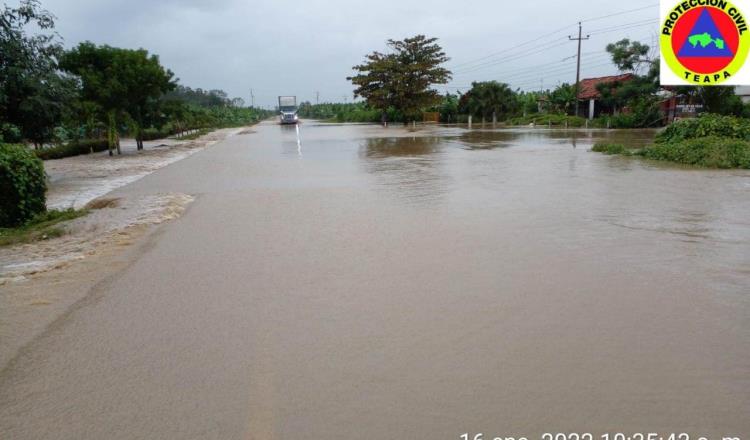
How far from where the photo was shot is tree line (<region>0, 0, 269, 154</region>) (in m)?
14.1

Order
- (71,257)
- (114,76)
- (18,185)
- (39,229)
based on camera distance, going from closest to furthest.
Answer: (71,257)
(39,229)
(18,185)
(114,76)

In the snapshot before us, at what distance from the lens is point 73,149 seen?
85.1 feet

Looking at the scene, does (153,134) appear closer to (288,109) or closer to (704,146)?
(288,109)

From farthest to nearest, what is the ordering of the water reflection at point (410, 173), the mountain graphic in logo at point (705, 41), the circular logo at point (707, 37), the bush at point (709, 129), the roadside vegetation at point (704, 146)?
the bush at point (709, 129) → the mountain graphic in logo at point (705, 41) → the circular logo at point (707, 37) → the roadside vegetation at point (704, 146) → the water reflection at point (410, 173)

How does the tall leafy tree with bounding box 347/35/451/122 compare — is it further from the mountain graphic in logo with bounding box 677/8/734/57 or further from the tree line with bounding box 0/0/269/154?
the mountain graphic in logo with bounding box 677/8/734/57

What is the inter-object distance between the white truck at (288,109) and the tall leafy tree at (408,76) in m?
10.1

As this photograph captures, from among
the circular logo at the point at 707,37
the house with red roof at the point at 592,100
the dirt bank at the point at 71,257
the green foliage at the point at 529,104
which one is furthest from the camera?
the green foliage at the point at 529,104

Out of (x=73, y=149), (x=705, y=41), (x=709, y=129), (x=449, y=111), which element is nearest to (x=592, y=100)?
(x=449, y=111)

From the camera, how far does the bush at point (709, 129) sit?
1848cm

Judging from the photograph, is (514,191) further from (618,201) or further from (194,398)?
(194,398)

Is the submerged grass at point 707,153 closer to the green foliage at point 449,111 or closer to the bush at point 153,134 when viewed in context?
the bush at point 153,134

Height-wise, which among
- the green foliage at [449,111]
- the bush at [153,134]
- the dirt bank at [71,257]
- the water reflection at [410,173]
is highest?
the green foliage at [449,111]

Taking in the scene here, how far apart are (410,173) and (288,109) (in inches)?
2076

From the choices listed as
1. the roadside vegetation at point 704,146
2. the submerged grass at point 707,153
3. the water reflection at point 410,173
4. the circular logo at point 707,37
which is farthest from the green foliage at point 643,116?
the submerged grass at point 707,153
